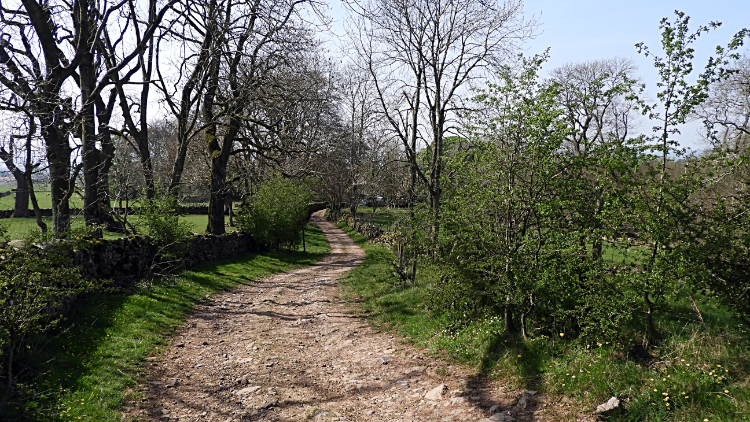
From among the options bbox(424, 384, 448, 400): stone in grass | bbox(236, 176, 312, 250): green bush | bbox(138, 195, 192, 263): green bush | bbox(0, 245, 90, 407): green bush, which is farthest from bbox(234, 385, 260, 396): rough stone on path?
bbox(236, 176, 312, 250): green bush

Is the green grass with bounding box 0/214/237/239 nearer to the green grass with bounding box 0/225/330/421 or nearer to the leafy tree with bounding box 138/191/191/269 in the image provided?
the leafy tree with bounding box 138/191/191/269

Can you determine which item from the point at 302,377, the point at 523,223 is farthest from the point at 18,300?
the point at 523,223

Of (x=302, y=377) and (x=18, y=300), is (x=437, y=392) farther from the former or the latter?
(x=18, y=300)

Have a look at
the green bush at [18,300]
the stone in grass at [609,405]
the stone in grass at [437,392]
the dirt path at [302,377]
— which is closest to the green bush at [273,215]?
the dirt path at [302,377]

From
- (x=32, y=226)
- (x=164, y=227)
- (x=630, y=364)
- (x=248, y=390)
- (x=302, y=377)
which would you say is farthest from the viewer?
(x=32, y=226)

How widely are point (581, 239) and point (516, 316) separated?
190 cm

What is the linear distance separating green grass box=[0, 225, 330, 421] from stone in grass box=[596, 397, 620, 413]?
5513mm

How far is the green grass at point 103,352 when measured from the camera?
511cm

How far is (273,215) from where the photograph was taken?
20.9m

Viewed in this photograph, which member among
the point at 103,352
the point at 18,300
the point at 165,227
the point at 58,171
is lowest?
the point at 103,352

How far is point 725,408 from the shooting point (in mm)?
4047

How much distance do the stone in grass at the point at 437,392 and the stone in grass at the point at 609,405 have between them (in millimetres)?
1850

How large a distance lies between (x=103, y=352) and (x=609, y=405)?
725 cm

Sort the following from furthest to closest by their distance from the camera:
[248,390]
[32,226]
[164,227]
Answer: [32,226] < [164,227] < [248,390]
